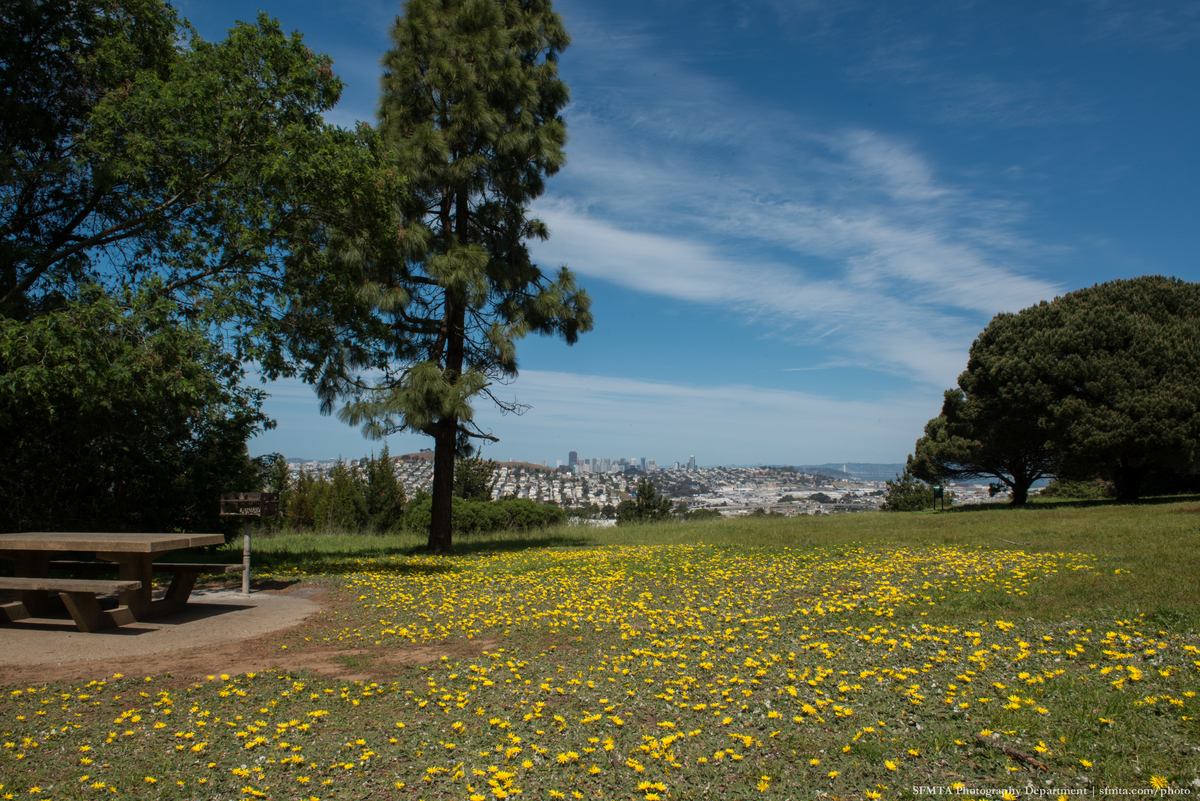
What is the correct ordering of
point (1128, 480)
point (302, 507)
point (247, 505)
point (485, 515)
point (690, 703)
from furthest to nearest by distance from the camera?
point (302, 507)
point (1128, 480)
point (485, 515)
point (247, 505)
point (690, 703)

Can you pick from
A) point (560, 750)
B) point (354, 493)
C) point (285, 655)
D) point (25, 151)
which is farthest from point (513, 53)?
point (354, 493)

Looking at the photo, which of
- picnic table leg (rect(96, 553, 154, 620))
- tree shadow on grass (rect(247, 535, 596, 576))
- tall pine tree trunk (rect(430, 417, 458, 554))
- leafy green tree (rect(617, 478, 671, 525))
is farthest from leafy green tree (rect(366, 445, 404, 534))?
picnic table leg (rect(96, 553, 154, 620))

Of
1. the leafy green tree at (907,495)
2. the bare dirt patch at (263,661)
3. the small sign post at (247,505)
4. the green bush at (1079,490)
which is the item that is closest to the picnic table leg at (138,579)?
the bare dirt patch at (263,661)

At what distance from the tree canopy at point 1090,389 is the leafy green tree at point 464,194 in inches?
668

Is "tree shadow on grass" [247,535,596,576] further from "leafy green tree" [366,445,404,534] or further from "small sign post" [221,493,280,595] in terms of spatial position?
"leafy green tree" [366,445,404,534]

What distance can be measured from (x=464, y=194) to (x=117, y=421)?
25.3 feet

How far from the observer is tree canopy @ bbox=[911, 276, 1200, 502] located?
67.4 feet

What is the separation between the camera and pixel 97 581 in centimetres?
667

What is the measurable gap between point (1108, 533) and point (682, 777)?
12124 millimetres

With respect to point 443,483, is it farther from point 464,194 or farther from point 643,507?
point 643,507

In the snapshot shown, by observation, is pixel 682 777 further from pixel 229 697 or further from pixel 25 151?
pixel 25 151

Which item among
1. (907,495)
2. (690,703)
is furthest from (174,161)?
(907,495)

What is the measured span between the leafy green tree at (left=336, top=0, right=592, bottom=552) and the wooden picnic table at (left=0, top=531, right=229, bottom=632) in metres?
5.24

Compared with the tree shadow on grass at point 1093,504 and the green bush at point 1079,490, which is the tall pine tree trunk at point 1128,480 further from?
the green bush at point 1079,490
